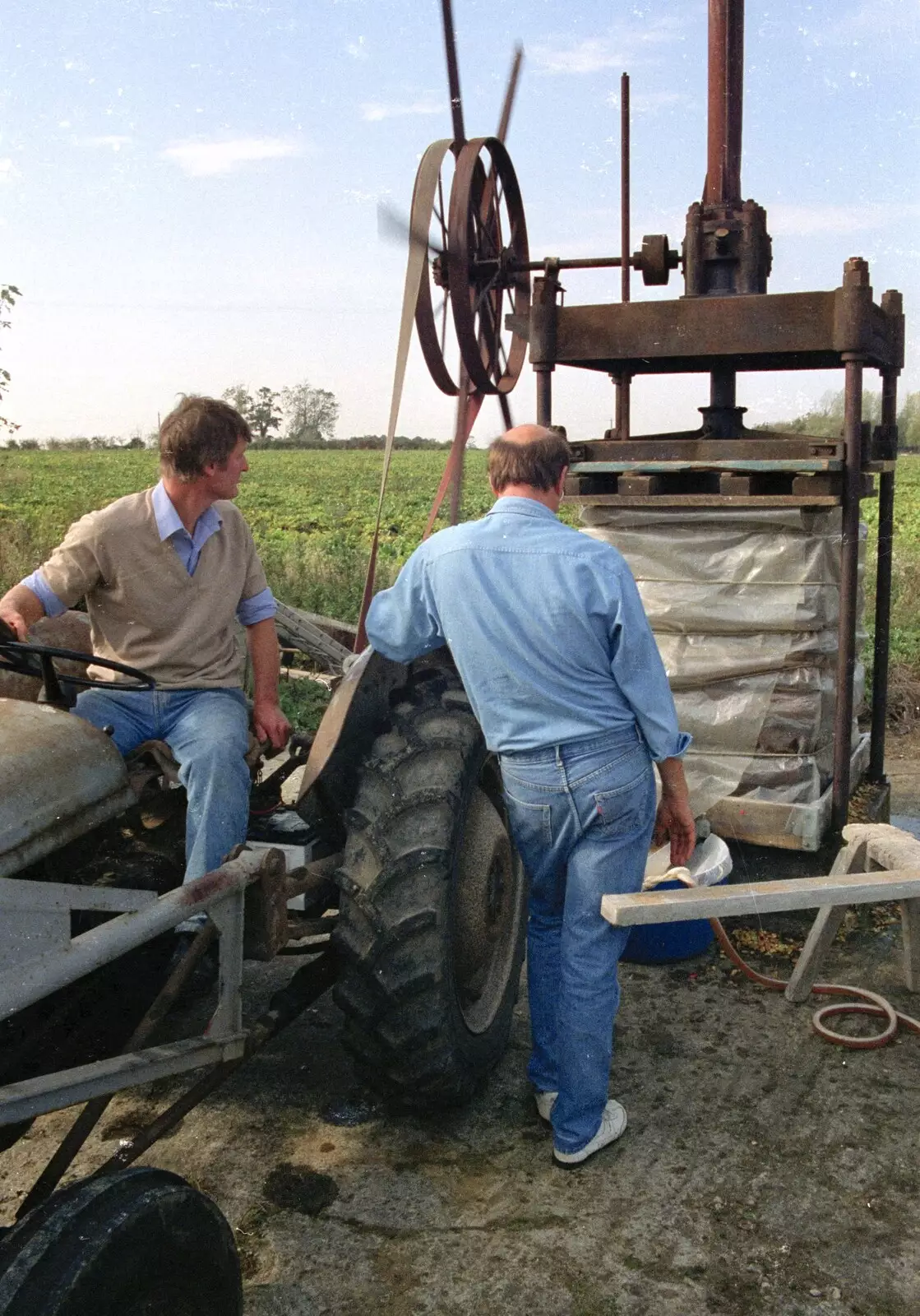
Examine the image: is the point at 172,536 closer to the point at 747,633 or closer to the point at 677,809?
the point at 677,809

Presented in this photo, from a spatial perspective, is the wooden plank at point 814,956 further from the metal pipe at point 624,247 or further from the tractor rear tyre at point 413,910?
the metal pipe at point 624,247

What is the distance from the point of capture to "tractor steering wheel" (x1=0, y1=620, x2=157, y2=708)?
2.49 meters

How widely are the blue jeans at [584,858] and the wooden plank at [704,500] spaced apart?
70.4 inches

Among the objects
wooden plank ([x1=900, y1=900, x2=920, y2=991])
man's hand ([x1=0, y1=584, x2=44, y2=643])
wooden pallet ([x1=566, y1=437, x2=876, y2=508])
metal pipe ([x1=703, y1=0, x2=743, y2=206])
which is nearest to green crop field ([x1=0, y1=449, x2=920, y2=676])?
wooden pallet ([x1=566, y1=437, x2=876, y2=508])

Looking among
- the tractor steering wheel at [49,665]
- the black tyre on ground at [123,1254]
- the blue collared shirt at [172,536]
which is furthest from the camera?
the blue collared shirt at [172,536]

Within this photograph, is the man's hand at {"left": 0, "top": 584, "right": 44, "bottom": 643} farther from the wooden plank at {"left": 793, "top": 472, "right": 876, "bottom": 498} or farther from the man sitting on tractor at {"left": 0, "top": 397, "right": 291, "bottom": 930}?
the wooden plank at {"left": 793, "top": 472, "right": 876, "bottom": 498}

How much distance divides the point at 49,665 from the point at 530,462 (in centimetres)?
123

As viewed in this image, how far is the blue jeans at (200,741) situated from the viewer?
106 inches

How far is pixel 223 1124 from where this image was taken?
305 cm

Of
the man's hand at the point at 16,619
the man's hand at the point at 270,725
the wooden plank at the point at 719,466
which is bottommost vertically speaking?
the man's hand at the point at 270,725

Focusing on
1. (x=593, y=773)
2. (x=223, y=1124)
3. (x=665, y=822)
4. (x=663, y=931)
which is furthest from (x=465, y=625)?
(x=663, y=931)

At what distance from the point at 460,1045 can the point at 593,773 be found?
0.78 m

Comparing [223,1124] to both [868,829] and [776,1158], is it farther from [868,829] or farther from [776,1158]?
[868,829]

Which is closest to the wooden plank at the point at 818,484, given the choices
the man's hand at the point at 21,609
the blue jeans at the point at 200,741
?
the blue jeans at the point at 200,741
